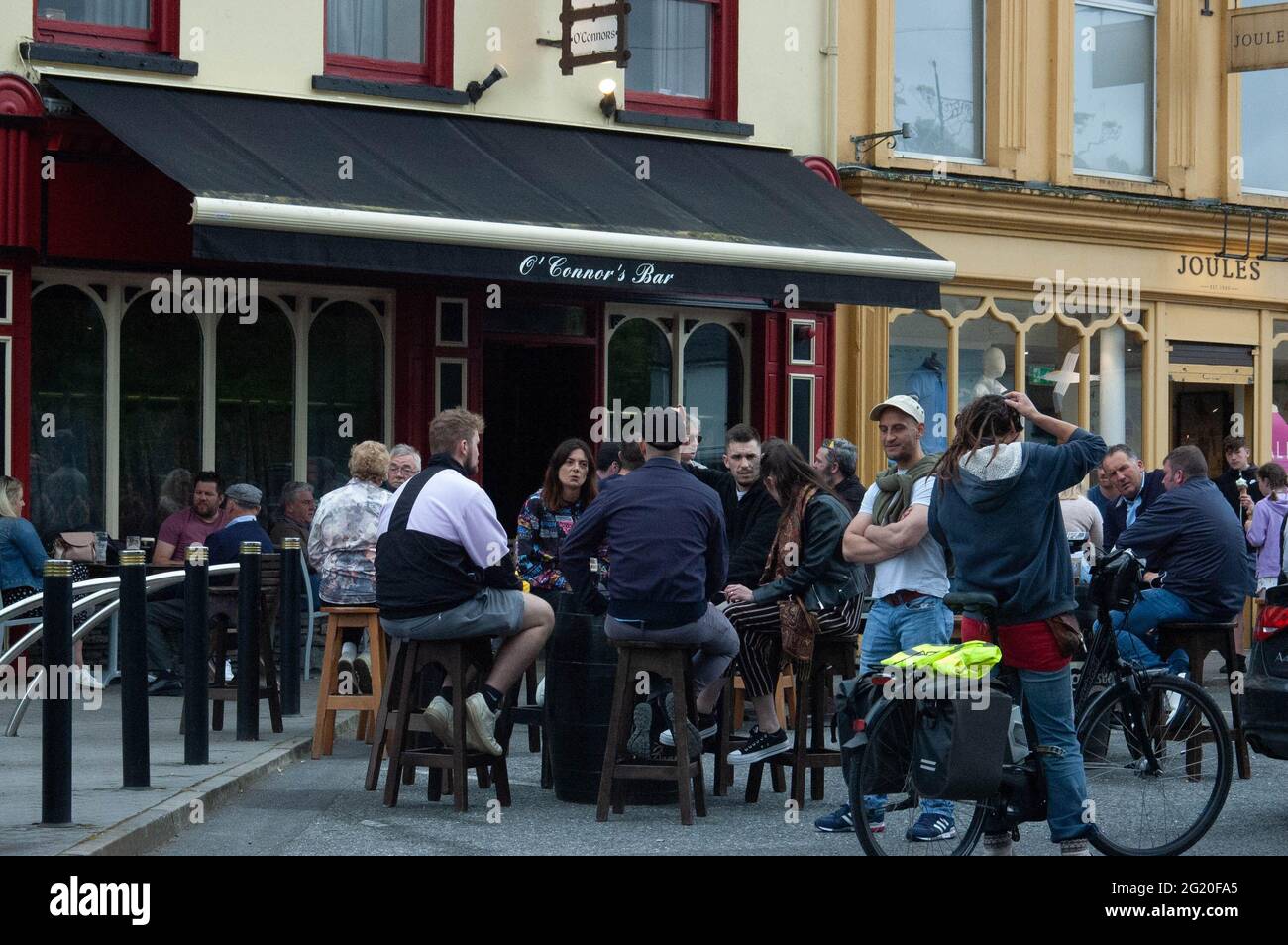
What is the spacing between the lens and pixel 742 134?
17.6 m

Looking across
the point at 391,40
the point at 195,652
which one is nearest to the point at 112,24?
the point at 391,40

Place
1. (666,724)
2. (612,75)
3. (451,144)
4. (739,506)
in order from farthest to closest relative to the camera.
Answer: (612,75) → (451,144) → (739,506) → (666,724)

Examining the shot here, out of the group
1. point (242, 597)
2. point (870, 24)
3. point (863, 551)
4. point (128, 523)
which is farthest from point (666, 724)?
point (870, 24)

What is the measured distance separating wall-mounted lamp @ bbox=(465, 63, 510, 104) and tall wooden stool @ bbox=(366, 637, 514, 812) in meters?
7.54

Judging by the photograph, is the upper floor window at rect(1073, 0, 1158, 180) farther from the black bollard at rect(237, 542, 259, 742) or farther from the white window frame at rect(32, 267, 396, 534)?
the black bollard at rect(237, 542, 259, 742)

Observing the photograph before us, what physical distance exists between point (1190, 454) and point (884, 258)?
16.7 feet

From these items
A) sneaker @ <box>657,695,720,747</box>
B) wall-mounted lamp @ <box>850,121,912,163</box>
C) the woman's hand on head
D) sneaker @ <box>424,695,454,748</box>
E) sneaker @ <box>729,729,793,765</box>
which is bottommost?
sneaker @ <box>729,729,793,765</box>

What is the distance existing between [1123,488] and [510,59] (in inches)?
243

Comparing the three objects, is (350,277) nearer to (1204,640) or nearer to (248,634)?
(248,634)

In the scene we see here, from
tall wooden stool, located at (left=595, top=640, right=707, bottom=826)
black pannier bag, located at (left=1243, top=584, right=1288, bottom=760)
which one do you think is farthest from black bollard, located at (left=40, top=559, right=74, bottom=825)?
black pannier bag, located at (left=1243, top=584, right=1288, bottom=760)

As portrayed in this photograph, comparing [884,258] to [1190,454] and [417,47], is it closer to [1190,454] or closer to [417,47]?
[417,47]

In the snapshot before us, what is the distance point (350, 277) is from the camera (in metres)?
15.8

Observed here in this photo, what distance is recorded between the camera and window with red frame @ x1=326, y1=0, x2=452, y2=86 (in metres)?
15.9

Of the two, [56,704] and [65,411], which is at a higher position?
[65,411]
